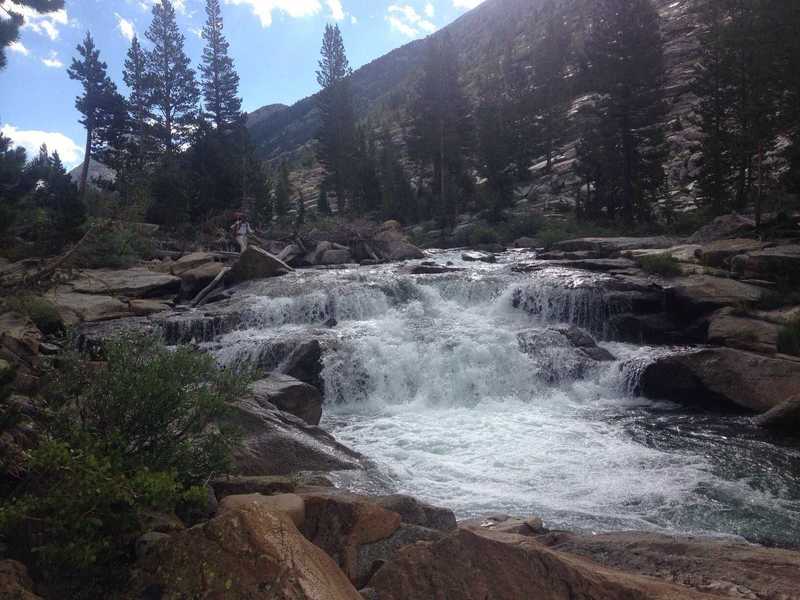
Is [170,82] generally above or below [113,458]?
above

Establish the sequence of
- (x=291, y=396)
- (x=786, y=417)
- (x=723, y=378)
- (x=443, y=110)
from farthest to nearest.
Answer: (x=443, y=110) < (x=723, y=378) < (x=786, y=417) < (x=291, y=396)

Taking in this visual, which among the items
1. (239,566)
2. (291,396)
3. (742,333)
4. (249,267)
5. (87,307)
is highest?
(249,267)

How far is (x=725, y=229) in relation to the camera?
62.2ft

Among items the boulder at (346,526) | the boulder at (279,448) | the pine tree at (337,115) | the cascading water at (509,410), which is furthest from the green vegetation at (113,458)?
the pine tree at (337,115)

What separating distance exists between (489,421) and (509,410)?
0.89m

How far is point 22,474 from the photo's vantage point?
13.4ft

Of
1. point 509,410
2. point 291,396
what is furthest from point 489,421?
point 291,396

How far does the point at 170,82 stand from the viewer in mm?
38812

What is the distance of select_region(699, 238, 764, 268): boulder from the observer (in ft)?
51.2

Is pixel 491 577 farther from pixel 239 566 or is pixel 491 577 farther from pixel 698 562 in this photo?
pixel 698 562

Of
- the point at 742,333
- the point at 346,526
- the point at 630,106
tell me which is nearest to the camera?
the point at 346,526

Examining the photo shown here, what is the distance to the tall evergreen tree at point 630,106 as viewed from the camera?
89.2 feet

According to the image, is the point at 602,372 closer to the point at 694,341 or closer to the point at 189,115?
the point at 694,341

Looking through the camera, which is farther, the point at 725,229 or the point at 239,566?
the point at 725,229
